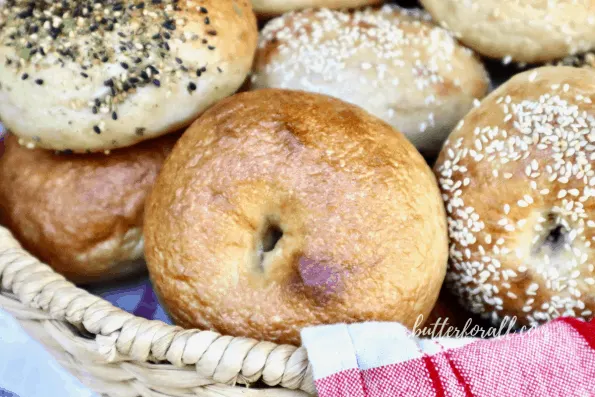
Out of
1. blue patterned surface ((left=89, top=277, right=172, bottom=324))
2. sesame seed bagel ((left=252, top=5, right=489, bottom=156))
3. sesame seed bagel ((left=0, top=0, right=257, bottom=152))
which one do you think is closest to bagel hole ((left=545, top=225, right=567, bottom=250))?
sesame seed bagel ((left=252, top=5, right=489, bottom=156))

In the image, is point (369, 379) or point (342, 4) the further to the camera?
point (342, 4)

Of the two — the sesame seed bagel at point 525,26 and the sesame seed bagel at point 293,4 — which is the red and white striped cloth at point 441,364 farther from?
Result: the sesame seed bagel at point 293,4

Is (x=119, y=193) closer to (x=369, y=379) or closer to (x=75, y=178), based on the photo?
(x=75, y=178)

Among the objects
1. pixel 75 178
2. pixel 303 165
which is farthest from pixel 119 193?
pixel 303 165

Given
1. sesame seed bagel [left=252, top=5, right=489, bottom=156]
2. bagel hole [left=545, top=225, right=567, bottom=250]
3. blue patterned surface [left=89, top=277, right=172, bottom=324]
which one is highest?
sesame seed bagel [left=252, top=5, right=489, bottom=156]

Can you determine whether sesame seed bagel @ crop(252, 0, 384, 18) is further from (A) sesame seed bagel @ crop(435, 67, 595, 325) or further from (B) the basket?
(B) the basket

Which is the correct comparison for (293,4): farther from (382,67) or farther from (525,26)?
(525,26)
